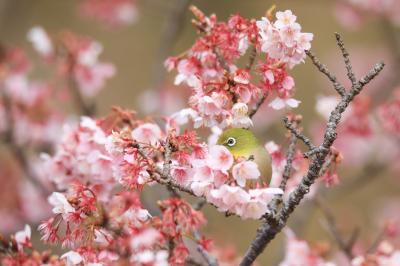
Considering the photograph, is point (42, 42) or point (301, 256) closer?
point (301, 256)

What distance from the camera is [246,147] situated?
5.22 feet

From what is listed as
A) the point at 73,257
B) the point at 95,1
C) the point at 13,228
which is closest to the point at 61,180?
the point at 73,257

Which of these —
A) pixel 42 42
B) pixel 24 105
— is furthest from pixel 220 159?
pixel 24 105

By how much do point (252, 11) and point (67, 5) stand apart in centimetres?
180

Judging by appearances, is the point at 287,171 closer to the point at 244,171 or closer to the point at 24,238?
the point at 244,171

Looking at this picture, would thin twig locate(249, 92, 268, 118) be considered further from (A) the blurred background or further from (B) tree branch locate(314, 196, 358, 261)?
(A) the blurred background

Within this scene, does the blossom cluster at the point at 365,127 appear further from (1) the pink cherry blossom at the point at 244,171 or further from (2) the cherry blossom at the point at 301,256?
(1) the pink cherry blossom at the point at 244,171

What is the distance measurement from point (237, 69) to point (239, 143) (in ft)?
0.67

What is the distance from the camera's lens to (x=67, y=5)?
21.4ft

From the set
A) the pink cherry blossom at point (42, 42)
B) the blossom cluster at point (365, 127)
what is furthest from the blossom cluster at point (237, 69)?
the pink cherry blossom at point (42, 42)

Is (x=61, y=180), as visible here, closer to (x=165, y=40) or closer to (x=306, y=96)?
(x=165, y=40)

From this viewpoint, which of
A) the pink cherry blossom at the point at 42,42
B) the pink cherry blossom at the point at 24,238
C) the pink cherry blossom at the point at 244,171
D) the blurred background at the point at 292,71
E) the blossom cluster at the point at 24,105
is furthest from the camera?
the blurred background at the point at 292,71

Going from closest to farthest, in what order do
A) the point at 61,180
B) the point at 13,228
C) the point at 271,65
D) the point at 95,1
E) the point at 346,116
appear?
the point at 271,65 < the point at 61,180 < the point at 346,116 < the point at 13,228 < the point at 95,1

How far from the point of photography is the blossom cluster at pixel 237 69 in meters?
1.61
